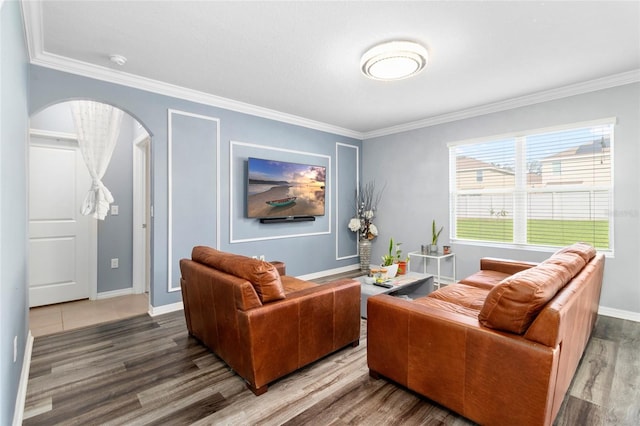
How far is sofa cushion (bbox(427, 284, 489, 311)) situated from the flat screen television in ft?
7.97

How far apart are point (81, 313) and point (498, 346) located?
4025 mm

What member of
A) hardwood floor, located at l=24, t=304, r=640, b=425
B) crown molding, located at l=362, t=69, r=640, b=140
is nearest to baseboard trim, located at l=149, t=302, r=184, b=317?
hardwood floor, located at l=24, t=304, r=640, b=425

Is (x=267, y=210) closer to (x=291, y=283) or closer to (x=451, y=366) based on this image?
(x=291, y=283)

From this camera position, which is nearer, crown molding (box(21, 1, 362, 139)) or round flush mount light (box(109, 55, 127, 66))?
crown molding (box(21, 1, 362, 139))

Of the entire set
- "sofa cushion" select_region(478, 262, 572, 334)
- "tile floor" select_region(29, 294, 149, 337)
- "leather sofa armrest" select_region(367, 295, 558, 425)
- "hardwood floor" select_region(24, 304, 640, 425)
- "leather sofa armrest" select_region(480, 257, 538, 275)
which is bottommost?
"hardwood floor" select_region(24, 304, 640, 425)

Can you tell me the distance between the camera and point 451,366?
1.68m

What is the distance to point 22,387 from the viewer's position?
195cm

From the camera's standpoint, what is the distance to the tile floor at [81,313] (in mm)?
3098

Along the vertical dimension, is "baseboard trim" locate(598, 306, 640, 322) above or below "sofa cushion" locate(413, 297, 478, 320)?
below

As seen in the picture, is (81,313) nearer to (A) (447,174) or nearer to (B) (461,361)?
(B) (461,361)

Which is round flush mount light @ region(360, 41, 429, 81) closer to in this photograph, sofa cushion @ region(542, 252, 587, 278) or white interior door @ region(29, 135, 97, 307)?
sofa cushion @ region(542, 252, 587, 278)

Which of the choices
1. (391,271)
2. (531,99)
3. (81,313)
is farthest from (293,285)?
(531,99)

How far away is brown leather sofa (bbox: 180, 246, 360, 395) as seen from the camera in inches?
75.8

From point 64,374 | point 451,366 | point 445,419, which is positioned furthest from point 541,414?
point 64,374
